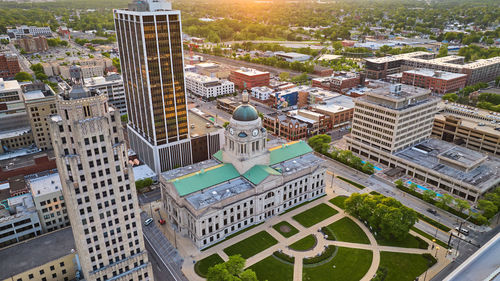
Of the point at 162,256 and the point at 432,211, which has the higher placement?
the point at 432,211

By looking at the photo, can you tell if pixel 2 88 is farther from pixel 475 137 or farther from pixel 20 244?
pixel 475 137

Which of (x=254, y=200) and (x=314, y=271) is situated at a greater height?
(x=254, y=200)

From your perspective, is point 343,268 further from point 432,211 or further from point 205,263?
point 432,211

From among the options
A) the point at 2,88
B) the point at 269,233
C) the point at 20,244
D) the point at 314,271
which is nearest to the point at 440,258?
the point at 314,271

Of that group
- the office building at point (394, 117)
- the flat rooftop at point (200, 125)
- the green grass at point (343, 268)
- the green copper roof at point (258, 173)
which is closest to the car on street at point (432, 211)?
the office building at point (394, 117)

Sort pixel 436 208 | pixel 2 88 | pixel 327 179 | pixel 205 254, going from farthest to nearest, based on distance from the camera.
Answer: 1. pixel 2 88
2. pixel 327 179
3. pixel 436 208
4. pixel 205 254

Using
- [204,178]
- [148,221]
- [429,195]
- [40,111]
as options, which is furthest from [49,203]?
[429,195]

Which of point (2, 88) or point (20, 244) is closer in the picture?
point (20, 244)

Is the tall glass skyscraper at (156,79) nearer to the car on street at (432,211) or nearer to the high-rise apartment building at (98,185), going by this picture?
the high-rise apartment building at (98,185)
